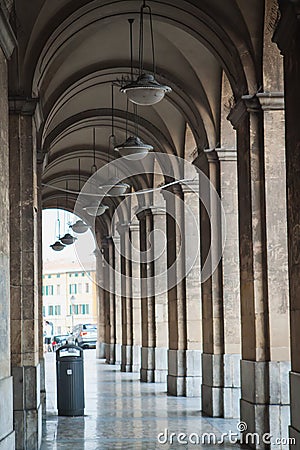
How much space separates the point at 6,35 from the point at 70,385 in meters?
9.55

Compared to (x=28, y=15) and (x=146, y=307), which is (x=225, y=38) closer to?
(x=28, y=15)

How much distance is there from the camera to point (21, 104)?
46.2 feet

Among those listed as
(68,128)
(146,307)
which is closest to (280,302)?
(68,128)

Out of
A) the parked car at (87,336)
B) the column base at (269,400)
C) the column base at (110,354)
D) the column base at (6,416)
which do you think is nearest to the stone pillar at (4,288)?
the column base at (6,416)

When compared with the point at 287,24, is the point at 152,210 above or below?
below

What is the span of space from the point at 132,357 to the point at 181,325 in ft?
36.1

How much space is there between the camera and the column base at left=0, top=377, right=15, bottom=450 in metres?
9.30

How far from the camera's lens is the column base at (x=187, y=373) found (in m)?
21.6

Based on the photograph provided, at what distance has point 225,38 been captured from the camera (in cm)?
1480

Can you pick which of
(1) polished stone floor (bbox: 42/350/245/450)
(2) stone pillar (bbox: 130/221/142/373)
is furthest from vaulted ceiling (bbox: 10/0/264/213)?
(2) stone pillar (bbox: 130/221/142/373)

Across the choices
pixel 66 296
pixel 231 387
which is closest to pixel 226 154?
pixel 231 387

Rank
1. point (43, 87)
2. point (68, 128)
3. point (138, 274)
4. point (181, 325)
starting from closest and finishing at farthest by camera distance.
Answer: point (43, 87), point (181, 325), point (68, 128), point (138, 274)

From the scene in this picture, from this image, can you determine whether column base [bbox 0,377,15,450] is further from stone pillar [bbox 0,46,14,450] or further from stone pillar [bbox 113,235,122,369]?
stone pillar [bbox 113,235,122,369]

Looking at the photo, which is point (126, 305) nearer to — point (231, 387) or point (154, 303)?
point (154, 303)
